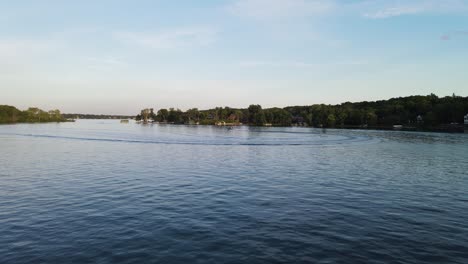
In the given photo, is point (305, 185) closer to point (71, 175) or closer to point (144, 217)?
point (144, 217)

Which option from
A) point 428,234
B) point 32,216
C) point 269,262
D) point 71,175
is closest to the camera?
point 269,262

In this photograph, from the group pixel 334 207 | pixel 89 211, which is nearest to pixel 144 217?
pixel 89 211

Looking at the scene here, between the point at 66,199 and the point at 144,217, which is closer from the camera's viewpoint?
the point at 144,217

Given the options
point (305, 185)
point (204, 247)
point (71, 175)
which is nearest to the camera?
point (204, 247)

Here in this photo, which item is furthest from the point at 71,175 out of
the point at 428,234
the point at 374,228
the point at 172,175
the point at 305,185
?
the point at 428,234

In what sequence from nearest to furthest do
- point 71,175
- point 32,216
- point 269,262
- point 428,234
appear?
point 269,262 → point 428,234 → point 32,216 → point 71,175

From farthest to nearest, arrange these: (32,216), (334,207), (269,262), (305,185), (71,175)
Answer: (71,175), (305,185), (334,207), (32,216), (269,262)

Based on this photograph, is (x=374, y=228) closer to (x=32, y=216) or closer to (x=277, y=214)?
(x=277, y=214)

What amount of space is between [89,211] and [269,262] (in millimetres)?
14656

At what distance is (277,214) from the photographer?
77.4 feet

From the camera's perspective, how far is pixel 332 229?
2038 centimetres

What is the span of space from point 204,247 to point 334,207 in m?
12.7

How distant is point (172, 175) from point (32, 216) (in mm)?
19737

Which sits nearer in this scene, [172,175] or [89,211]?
[89,211]
